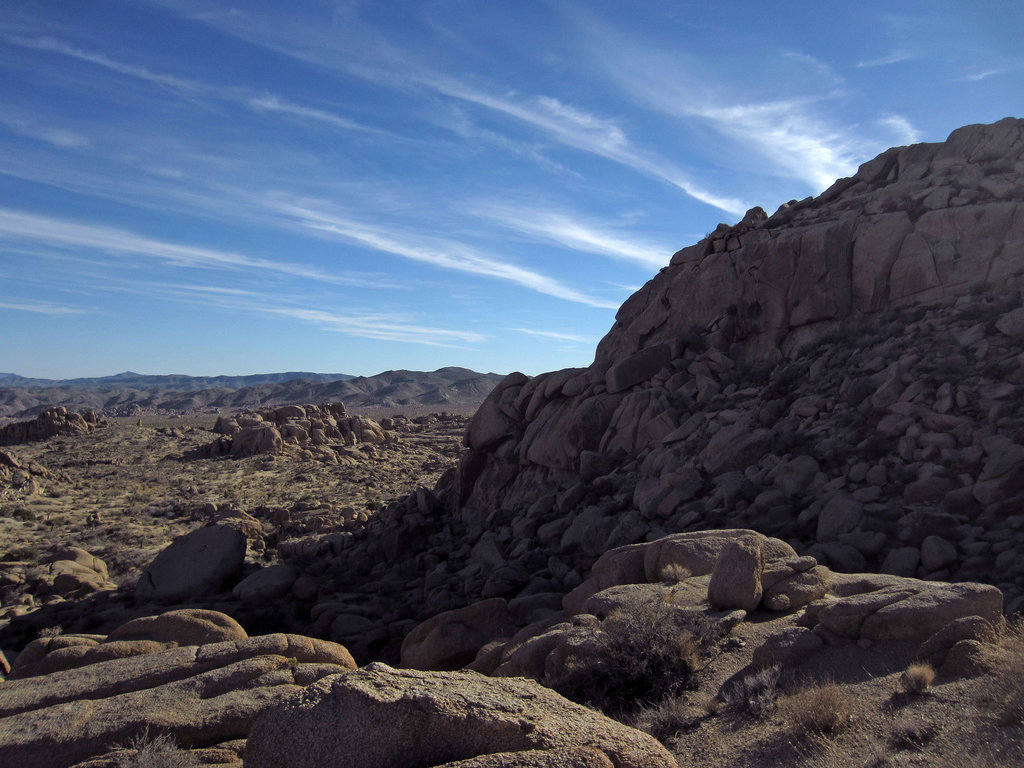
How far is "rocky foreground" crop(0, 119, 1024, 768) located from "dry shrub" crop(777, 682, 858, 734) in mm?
25

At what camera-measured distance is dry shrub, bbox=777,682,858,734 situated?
5.42m

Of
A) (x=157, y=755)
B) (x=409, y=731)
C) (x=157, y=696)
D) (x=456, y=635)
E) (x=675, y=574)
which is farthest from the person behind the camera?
(x=456, y=635)

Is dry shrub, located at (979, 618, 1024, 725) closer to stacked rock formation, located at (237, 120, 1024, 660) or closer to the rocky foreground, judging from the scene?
the rocky foreground

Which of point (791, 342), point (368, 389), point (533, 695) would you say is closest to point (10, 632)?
point (533, 695)

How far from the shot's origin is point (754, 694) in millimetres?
6410

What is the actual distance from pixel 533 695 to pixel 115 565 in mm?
19119

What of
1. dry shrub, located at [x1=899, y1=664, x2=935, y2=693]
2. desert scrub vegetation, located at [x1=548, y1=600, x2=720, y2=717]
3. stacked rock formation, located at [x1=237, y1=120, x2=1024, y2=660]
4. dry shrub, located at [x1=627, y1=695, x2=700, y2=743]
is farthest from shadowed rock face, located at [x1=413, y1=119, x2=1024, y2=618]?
dry shrub, located at [x1=627, y1=695, x2=700, y2=743]

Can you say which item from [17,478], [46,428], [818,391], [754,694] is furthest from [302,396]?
[754,694]

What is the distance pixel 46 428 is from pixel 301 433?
67.2ft

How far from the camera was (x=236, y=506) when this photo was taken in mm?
26969

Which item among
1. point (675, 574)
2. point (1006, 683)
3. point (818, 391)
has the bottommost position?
point (675, 574)

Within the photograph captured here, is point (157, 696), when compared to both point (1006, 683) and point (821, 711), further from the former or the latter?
point (1006, 683)

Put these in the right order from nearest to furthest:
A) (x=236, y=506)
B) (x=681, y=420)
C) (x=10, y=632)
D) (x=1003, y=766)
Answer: (x=1003, y=766) → (x=10, y=632) → (x=681, y=420) → (x=236, y=506)

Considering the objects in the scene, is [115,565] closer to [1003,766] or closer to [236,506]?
[236,506]
